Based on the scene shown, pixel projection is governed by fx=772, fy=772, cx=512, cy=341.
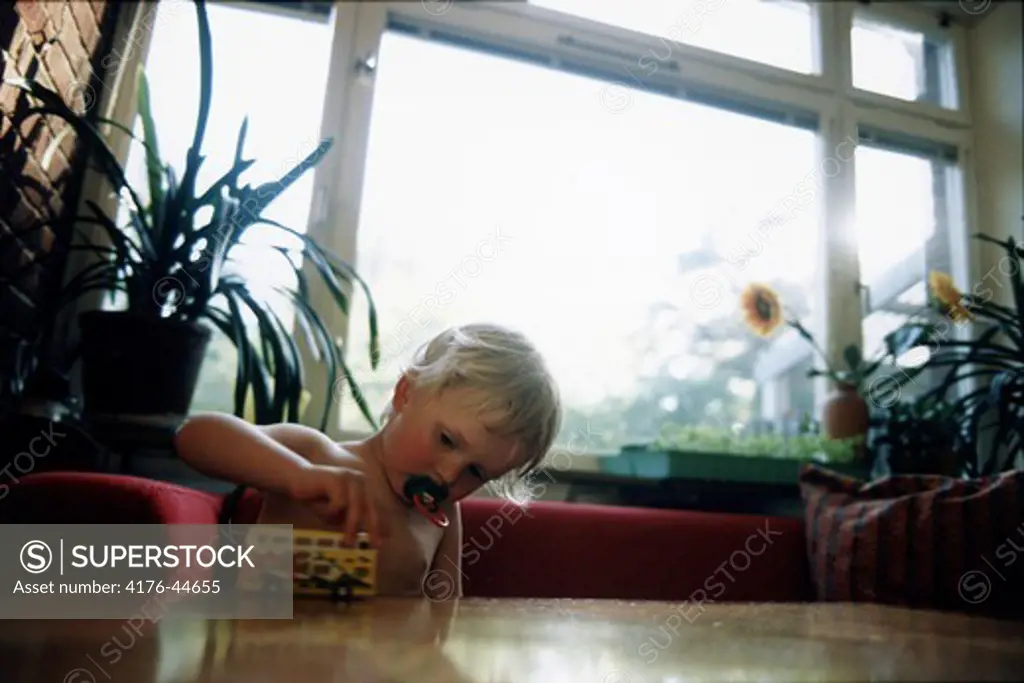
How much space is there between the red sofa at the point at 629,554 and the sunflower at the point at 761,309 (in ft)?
2.10

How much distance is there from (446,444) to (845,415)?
1496 millimetres

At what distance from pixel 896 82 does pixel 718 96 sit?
0.77 m

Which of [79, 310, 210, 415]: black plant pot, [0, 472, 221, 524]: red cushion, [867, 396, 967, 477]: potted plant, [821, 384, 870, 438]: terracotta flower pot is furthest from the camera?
[821, 384, 870, 438]: terracotta flower pot

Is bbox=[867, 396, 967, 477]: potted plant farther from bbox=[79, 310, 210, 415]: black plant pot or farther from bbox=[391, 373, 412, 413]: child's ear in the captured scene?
bbox=[79, 310, 210, 415]: black plant pot

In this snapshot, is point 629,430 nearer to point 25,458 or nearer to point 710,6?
point 710,6

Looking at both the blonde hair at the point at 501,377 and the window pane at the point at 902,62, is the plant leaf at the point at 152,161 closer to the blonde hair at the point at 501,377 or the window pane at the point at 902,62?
the blonde hair at the point at 501,377

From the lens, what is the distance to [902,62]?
9.28 feet

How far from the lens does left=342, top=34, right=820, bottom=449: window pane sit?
84.9 inches

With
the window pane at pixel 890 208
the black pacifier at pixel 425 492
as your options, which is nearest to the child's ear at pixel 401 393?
the black pacifier at pixel 425 492

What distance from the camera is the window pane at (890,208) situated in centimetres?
258

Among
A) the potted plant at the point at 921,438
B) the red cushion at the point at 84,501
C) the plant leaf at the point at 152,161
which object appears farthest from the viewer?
the potted plant at the point at 921,438

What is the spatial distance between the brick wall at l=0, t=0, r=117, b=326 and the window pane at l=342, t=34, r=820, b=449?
2.34ft

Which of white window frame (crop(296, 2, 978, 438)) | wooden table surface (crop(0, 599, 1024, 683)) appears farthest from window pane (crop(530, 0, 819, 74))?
wooden table surface (crop(0, 599, 1024, 683))

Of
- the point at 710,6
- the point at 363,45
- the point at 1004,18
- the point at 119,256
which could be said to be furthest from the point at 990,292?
Result: the point at 119,256
